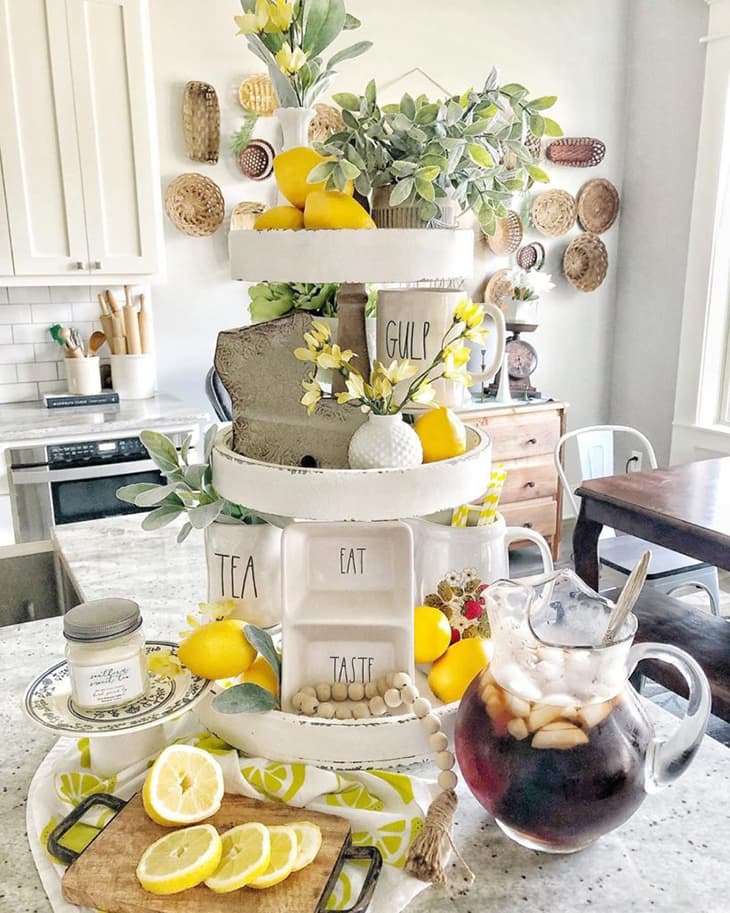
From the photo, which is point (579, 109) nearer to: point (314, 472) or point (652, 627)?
point (652, 627)

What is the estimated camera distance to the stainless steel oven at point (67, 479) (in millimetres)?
2736

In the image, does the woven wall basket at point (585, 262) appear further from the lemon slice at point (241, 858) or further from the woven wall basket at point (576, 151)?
the lemon slice at point (241, 858)

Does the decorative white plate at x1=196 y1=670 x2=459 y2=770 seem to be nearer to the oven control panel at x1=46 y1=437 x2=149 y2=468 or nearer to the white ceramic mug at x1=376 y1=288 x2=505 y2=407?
the white ceramic mug at x1=376 y1=288 x2=505 y2=407

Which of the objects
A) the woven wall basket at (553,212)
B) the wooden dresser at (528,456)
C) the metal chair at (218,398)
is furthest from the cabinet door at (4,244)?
the woven wall basket at (553,212)

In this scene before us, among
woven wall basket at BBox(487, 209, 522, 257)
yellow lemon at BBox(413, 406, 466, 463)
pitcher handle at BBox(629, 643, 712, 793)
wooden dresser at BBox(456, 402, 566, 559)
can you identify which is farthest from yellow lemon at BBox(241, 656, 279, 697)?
woven wall basket at BBox(487, 209, 522, 257)

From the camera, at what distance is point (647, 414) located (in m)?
4.34

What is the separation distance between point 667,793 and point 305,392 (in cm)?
65

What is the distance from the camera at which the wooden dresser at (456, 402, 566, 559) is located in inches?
140

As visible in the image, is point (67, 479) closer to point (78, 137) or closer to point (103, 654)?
point (78, 137)

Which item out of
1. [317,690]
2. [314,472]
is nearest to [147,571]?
[317,690]

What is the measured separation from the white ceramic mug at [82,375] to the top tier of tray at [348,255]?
7.93ft

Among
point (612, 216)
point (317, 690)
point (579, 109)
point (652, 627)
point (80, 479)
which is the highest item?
point (579, 109)

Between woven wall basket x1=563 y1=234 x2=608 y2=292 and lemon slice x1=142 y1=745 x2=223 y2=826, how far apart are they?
385 centimetres

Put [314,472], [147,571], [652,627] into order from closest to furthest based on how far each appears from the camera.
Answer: [314,472], [147,571], [652,627]
